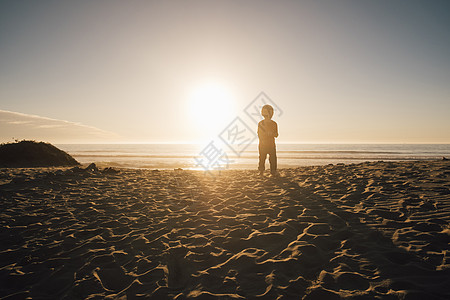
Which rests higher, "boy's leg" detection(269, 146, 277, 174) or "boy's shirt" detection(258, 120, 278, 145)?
"boy's shirt" detection(258, 120, 278, 145)

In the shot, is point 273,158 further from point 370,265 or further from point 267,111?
point 370,265

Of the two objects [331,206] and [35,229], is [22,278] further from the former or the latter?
[331,206]

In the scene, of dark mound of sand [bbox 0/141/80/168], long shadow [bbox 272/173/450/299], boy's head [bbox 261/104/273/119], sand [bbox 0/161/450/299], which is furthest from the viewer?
dark mound of sand [bbox 0/141/80/168]

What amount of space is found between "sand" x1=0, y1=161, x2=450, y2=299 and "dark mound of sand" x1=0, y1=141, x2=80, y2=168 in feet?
34.5

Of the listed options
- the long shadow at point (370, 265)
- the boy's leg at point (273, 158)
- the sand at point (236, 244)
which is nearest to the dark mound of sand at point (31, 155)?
the sand at point (236, 244)

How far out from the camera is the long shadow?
231cm

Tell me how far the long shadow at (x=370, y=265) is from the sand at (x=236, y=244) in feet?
0.04

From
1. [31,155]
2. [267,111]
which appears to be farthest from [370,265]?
[31,155]

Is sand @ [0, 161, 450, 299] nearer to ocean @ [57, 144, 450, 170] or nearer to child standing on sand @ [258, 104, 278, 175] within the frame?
child standing on sand @ [258, 104, 278, 175]

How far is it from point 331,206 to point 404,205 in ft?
4.68

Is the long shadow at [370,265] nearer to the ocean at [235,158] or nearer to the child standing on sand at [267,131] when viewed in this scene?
the child standing on sand at [267,131]

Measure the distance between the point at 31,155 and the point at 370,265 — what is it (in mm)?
20116

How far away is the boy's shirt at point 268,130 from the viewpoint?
9185 mm

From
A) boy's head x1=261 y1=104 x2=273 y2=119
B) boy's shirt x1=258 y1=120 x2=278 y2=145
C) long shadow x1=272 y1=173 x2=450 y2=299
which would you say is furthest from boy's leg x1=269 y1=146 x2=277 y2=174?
long shadow x1=272 y1=173 x2=450 y2=299
